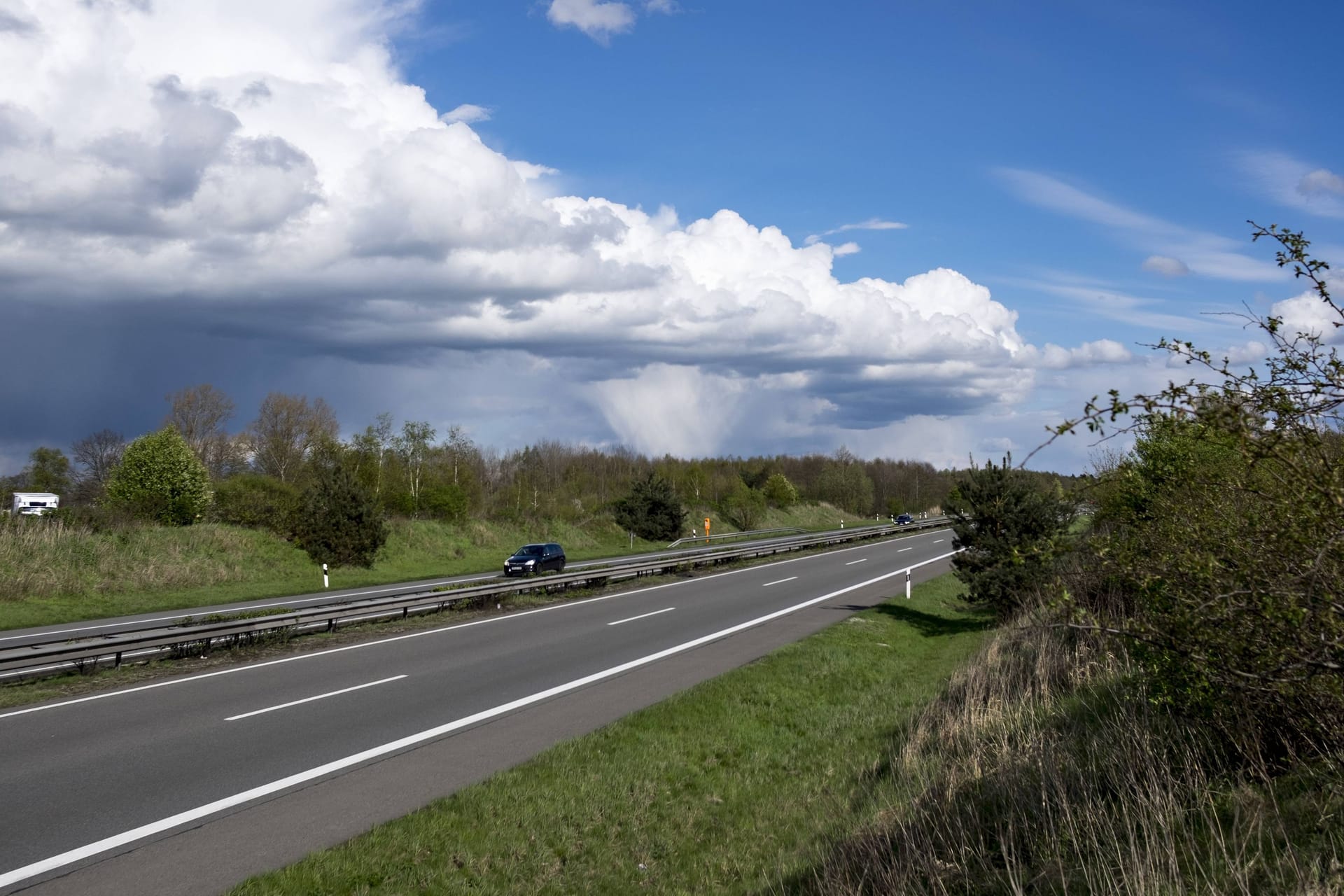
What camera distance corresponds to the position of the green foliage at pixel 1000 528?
68.6ft

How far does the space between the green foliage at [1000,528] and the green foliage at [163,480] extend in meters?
31.3

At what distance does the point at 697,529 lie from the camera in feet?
238

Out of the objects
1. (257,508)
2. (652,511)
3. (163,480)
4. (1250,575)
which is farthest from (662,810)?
(652,511)

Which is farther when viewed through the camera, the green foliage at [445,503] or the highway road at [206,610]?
the green foliage at [445,503]

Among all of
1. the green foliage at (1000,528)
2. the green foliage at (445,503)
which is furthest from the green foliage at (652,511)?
the green foliage at (1000,528)

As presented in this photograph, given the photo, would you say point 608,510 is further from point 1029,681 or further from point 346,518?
point 1029,681

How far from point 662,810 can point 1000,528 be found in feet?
47.8

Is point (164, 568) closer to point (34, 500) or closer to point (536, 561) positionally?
point (536, 561)

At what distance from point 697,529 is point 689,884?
215 ft

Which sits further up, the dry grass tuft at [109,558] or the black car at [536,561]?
the dry grass tuft at [109,558]

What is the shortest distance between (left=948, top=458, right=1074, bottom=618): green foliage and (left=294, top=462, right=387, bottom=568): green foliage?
24.4 m

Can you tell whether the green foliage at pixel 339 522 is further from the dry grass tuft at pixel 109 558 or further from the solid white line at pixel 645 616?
the solid white line at pixel 645 616

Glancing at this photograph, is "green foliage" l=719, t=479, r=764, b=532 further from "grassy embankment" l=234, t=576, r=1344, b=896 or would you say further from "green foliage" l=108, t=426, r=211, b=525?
"grassy embankment" l=234, t=576, r=1344, b=896

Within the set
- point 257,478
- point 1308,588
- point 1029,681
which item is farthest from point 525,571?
point 1308,588
